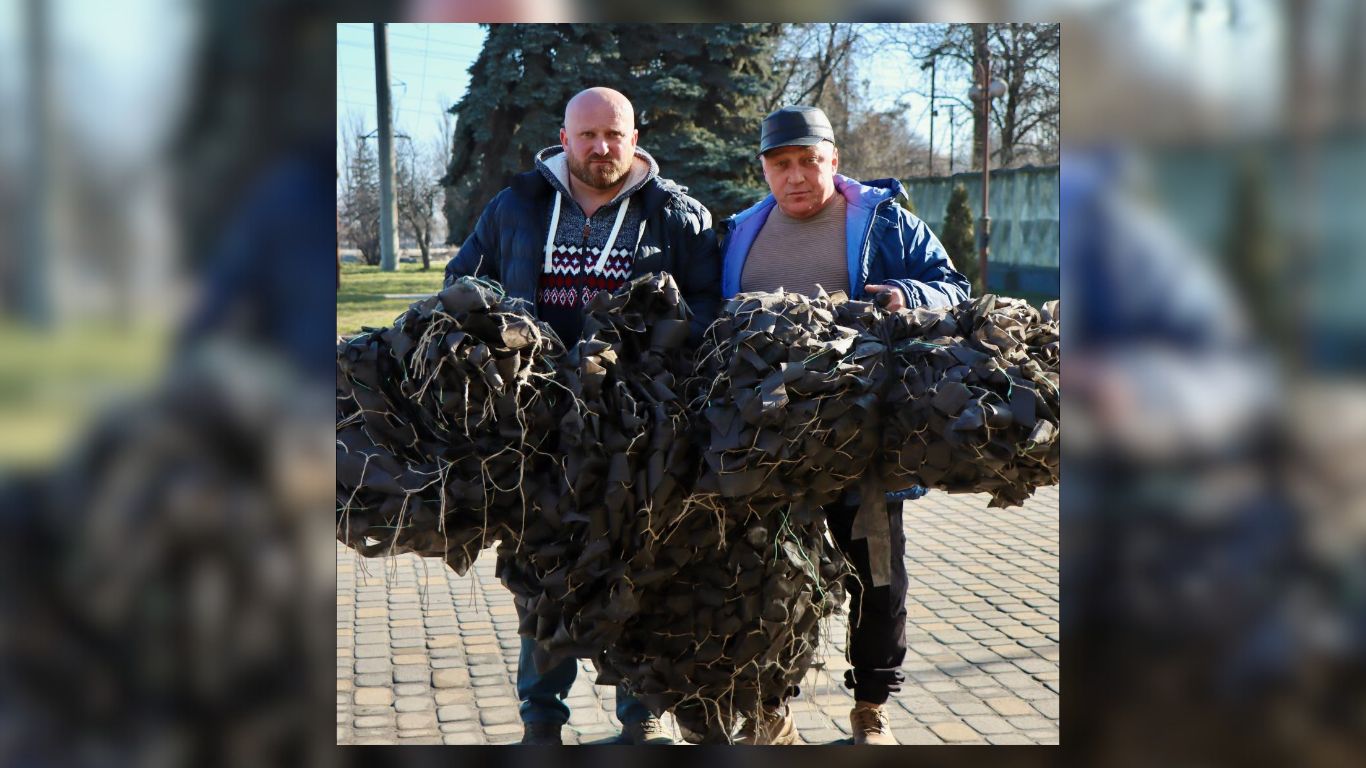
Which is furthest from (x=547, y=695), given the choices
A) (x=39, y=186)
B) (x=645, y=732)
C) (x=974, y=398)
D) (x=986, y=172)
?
(x=986, y=172)

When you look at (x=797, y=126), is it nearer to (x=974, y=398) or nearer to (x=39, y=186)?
(x=974, y=398)

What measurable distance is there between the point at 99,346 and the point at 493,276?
90 centimetres

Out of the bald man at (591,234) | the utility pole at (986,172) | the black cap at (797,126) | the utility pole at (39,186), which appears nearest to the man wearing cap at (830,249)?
the black cap at (797,126)

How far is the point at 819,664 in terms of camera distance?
106 inches

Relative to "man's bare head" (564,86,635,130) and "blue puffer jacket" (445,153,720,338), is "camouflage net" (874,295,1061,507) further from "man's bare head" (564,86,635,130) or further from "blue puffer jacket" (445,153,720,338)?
"man's bare head" (564,86,635,130)

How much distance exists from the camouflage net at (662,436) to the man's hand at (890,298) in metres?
0.06

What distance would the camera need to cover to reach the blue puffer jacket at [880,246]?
2711 mm

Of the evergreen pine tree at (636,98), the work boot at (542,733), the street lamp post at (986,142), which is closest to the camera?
the work boot at (542,733)

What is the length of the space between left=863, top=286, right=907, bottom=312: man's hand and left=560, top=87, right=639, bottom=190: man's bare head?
Result: 2.17 feet

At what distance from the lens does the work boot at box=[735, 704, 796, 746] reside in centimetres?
262

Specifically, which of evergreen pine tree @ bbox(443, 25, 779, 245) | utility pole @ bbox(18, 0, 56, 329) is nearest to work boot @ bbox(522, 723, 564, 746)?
utility pole @ bbox(18, 0, 56, 329)

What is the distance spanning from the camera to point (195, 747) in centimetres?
239

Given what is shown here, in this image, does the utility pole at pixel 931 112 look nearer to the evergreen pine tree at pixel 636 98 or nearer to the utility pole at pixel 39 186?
the evergreen pine tree at pixel 636 98

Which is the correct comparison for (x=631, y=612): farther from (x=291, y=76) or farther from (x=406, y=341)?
(x=291, y=76)
